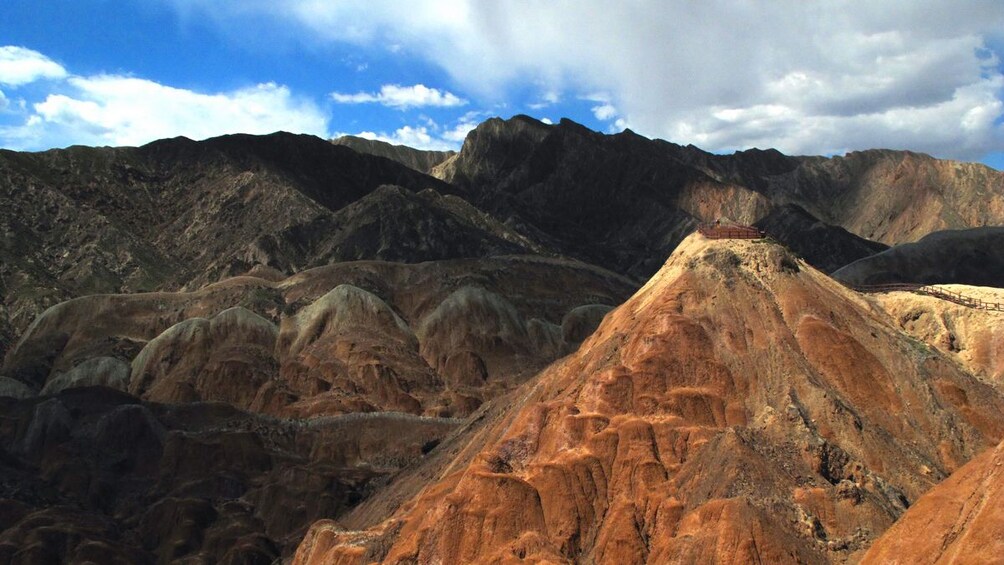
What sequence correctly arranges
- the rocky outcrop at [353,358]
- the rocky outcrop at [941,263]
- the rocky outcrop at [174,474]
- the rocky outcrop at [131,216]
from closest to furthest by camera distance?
the rocky outcrop at [174,474]
the rocky outcrop at [353,358]
the rocky outcrop at [941,263]
the rocky outcrop at [131,216]

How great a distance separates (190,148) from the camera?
653 ft

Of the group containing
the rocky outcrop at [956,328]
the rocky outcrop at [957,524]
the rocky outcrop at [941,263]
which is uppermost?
the rocky outcrop at [941,263]

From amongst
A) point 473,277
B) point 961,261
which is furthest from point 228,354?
point 961,261

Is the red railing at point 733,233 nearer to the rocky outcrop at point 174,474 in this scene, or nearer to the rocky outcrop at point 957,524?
the rocky outcrop at point 957,524

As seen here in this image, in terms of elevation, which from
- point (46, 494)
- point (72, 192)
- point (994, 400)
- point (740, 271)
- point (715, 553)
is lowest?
point (46, 494)

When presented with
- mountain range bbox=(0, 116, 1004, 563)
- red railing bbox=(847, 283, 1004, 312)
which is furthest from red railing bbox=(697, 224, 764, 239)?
red railing bbox=(847, 283, 1004, 312)

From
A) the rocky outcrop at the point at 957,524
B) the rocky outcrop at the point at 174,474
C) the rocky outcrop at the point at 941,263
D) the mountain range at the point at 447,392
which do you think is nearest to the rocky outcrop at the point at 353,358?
the mountain range at the point at 447,392

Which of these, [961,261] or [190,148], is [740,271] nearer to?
[961,261]

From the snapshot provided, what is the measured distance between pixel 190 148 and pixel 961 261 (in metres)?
132

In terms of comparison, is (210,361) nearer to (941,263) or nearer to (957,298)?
(957,298)

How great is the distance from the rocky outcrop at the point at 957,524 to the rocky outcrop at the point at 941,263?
95.8m

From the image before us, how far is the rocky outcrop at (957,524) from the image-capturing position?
107ft

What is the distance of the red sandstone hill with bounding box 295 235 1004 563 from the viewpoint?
4662 centimetres

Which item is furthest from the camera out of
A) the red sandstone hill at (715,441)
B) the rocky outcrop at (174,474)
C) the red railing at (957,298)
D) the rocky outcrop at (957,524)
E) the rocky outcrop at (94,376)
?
the rocky outcrop at (94,376)
